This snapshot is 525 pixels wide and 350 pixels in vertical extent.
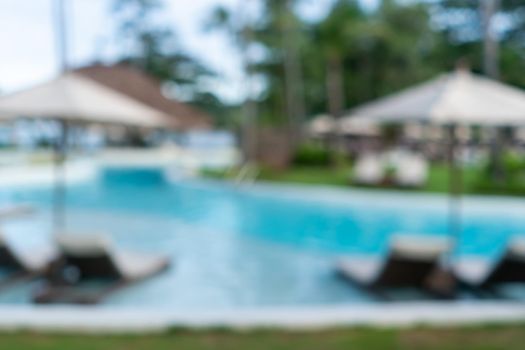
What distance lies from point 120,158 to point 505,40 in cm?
2221

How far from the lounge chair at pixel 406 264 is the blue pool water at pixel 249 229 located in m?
0.23

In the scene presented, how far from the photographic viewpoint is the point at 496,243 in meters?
8.70

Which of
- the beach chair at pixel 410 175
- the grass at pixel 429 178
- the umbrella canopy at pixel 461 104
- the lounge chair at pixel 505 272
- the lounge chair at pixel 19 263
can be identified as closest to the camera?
the umbrella canopy at pixel 461 104

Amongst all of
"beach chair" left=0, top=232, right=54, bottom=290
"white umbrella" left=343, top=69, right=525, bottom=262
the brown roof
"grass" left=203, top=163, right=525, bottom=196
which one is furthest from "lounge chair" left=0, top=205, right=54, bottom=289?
the brown roof

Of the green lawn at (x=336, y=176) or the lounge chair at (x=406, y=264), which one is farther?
the green lawn at (x=336, y=176)

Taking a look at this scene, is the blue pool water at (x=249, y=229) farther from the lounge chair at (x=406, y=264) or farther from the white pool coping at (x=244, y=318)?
the white pool coping at (x=244, y=318)

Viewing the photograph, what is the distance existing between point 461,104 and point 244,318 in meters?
2.78

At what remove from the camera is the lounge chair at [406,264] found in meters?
5.03

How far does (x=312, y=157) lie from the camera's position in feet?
62.7

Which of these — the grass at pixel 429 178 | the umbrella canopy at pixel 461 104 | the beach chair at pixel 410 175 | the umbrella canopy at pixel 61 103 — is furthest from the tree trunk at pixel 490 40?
the beach chair at pixel 410 175

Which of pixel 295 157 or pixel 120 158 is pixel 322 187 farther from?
pixel 120 158

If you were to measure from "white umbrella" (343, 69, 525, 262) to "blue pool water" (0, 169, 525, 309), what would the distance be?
1879 millimetres

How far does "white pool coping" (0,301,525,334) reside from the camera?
154 inches

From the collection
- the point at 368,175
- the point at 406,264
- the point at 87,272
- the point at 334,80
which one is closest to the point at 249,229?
the point at 87,272
